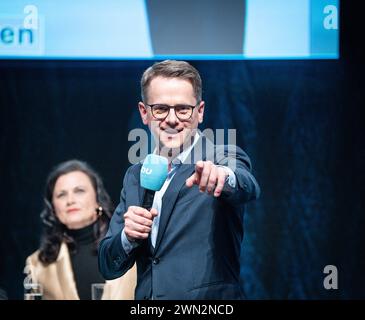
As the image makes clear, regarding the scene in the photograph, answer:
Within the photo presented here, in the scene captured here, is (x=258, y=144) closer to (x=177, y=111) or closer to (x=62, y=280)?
(x=177, y=111)

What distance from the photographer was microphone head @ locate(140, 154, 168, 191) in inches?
97.2

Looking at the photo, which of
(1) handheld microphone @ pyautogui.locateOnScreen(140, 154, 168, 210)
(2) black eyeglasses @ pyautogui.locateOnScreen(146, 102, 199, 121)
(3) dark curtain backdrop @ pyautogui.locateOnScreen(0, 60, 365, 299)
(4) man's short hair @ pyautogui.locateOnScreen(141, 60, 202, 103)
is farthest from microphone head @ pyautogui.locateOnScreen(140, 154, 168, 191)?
(3) dark curtain backdrop @ pyautogui.locateOnScreen(0, 60, 365, 299)

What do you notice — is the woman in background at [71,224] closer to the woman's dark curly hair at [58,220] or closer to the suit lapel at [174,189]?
the woman's dark curly hair at [58,220]

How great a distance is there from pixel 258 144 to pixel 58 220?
3.88 feet

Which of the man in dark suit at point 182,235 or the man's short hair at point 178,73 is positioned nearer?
the man in dark suit at point 182,235

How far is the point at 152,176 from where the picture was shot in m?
2.47

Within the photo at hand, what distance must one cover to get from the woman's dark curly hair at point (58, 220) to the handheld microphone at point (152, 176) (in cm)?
106

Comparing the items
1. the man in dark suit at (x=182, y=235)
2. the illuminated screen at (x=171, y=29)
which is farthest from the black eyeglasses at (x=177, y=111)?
the illuminated screen at (x=171, y=29)

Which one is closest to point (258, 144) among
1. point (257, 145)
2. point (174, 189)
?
point (257, 145)

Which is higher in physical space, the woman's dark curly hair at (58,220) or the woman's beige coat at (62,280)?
the woman's dark curly hair at (58,220)

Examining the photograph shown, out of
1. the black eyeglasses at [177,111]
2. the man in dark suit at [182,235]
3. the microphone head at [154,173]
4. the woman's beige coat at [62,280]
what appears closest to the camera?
the microphone head at [154,173]

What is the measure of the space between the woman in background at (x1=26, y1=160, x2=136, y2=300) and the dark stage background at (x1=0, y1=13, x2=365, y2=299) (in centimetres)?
5

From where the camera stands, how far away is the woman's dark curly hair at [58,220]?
354 centimetres

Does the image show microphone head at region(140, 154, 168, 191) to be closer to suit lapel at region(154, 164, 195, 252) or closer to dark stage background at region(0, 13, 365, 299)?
suit lapel at region(154, 164, 195, 252)
